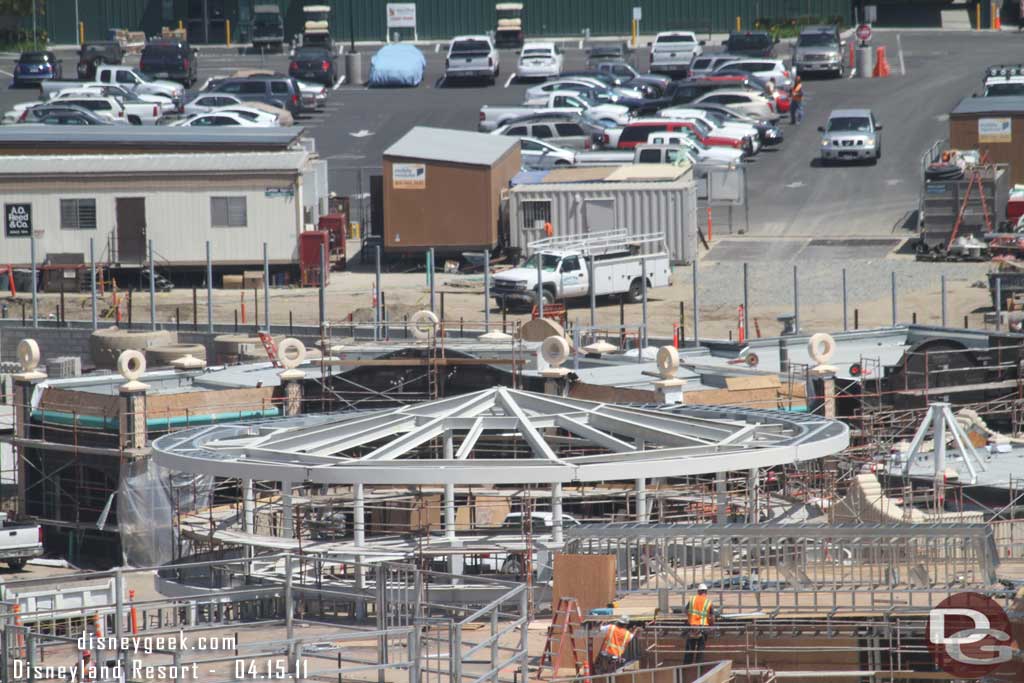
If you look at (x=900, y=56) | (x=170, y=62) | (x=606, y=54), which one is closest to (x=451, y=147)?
(x=606, y=54)

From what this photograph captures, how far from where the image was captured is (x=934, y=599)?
2167 centimetres

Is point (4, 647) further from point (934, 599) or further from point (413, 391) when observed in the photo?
point (413, 391)

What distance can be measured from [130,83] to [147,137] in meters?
20.0

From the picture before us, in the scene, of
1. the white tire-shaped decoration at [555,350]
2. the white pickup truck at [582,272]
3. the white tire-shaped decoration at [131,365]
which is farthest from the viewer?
the white pickup truck at [582,272]

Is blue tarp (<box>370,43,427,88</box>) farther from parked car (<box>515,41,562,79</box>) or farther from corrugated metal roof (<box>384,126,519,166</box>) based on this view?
corrugated metal roof (<box>384,126,519,166</box>)

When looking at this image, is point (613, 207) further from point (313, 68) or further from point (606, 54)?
point (606, 54)

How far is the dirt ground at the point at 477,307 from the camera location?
48406 millimetres

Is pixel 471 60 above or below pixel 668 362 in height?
above

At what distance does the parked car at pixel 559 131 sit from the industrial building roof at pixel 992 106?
443 inches

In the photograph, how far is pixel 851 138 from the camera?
6275 centimetres

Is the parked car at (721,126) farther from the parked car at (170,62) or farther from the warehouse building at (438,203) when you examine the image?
the parked car at (170,62)

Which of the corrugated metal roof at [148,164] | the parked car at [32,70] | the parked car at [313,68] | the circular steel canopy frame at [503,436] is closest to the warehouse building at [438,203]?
the corrugated metal roof at [148,164]

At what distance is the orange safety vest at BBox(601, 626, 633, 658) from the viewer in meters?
21.0

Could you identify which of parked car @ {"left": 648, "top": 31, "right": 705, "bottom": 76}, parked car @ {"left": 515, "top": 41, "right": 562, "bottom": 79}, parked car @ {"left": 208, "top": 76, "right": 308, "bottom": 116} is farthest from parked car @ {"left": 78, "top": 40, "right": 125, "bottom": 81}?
parked car @ {"left": 648, "top": 31, "right": 705, "bottom": 76}
